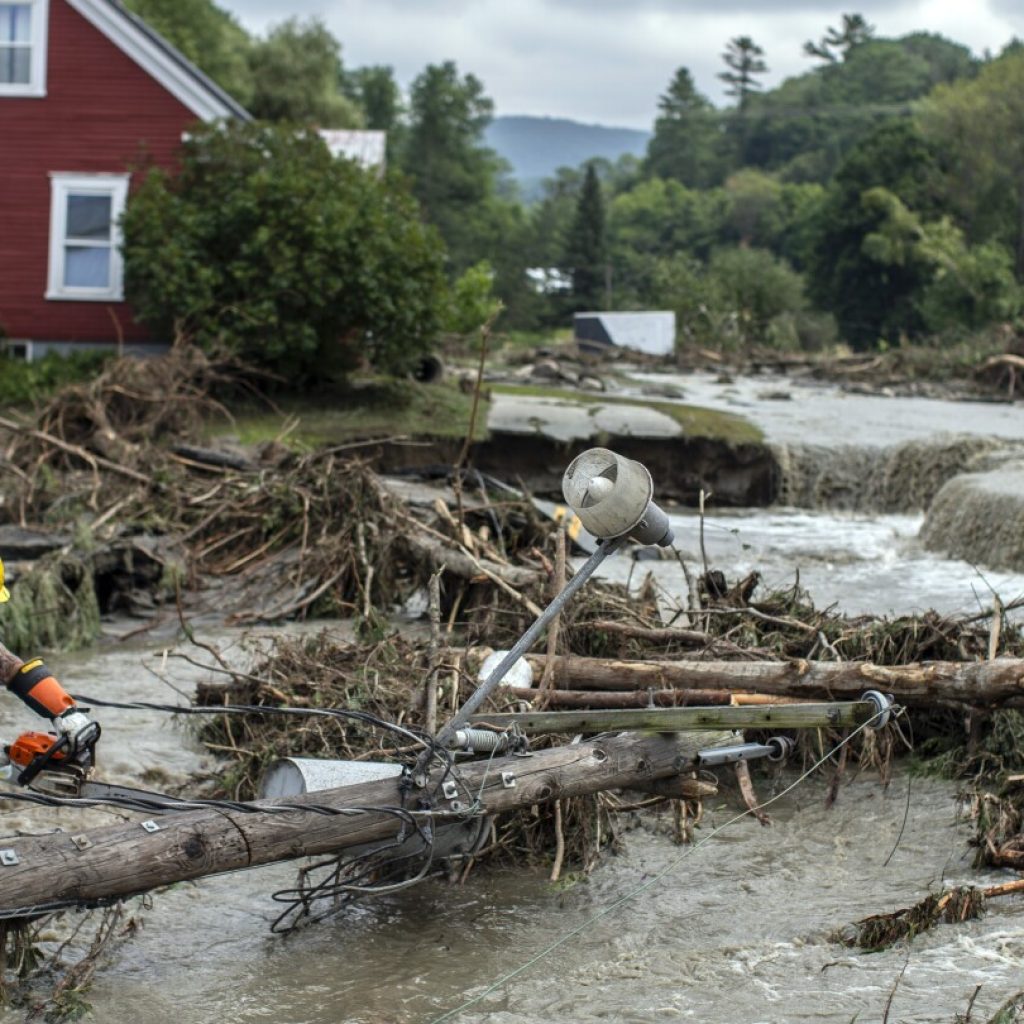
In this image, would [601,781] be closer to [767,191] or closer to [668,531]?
[668,531]

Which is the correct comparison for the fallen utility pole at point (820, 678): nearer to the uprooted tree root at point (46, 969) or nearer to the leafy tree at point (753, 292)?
the uprooted tree root at point (46, 969)

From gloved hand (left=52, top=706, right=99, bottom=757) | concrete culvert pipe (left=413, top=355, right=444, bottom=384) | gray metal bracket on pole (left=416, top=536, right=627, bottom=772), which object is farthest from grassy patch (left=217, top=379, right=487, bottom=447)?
gray metal bracket on pole (left=416, top=536, right=627, bottom=772)

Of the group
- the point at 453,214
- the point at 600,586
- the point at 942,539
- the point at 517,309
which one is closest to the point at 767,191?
the point at 453,214

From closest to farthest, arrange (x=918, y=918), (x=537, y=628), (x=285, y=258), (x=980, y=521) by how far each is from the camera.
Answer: (x=537, y=628), (x=918, y=918), (x=980, y=521), (x=285, y=258)

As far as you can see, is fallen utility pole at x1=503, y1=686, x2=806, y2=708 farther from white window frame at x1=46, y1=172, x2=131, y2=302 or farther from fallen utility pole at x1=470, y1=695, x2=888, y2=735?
white window frame at x1=46, y1=172, x2=131, y2=302

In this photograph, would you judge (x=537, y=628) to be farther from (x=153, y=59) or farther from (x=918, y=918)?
(x=153, y=59)

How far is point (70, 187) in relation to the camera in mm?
23016

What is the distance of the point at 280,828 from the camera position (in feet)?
18.4

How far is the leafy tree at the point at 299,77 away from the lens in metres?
56.9

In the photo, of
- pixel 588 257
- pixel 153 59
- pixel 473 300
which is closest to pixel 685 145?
pixel 588 257

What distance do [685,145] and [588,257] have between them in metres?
55.7

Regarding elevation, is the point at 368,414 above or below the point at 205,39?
below

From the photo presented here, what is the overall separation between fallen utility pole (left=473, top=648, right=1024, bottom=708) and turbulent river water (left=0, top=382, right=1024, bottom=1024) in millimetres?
597

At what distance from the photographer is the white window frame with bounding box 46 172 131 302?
75.0 feet
